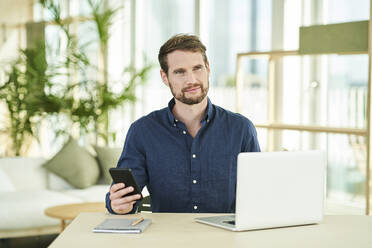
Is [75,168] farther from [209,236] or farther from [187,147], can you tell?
[209,236]

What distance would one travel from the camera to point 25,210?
15.8ft

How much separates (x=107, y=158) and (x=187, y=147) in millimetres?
3124

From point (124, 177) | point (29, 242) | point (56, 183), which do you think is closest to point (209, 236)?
point (124, 177)

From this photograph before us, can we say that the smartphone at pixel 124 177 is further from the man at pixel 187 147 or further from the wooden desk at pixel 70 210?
the wooden desk at pixel 70 210

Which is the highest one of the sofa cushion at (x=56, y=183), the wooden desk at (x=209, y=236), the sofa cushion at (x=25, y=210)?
the wooden desk at (x=209, y=236)

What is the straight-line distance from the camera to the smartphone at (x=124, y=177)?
2102 millimetres

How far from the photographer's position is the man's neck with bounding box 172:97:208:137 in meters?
2.67

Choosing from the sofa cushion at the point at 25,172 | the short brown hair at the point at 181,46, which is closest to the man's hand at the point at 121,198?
the short brown hair at the point at 181,46

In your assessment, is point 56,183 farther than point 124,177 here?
Yes

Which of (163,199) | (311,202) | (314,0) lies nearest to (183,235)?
(311,202)

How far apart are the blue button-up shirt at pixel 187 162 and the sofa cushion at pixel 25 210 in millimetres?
2435

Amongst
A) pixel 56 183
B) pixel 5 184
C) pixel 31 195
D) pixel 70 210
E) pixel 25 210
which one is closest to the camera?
pixel 70 210

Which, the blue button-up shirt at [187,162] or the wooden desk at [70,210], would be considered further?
the wooden desk at [70,210]

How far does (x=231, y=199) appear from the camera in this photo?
2650 mm
